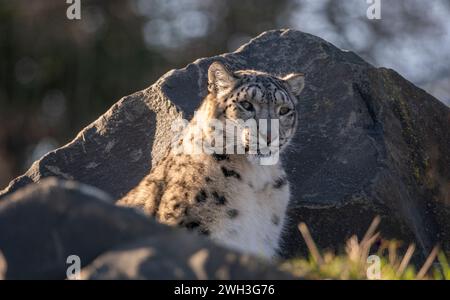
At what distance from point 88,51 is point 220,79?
26960 mm

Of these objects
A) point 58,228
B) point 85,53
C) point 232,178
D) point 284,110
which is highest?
point 85,53

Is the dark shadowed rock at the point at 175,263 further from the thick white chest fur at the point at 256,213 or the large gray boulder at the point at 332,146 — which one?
the large gray boulder at the point at 332,146

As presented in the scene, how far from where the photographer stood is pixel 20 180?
38.7ft

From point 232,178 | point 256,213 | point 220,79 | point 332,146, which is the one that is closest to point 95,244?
point 232,178

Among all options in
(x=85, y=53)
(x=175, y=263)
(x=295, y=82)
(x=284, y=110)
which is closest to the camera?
(x=175, y=263)

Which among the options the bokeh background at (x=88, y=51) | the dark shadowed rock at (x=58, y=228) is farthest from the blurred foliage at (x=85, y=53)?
the dark shadowed rock at (x=58, y=228)

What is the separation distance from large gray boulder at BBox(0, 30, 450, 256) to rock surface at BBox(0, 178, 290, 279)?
4.11 m

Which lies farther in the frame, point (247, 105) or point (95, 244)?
point (247, 105)

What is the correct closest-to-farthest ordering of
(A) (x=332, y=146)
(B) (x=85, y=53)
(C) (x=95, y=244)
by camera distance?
(C) (x=95, y=244)
(A) (x=332, y=146)
(B) (x=85, y=53)

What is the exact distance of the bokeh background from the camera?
115 feet

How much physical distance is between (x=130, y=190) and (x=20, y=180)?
1.33m

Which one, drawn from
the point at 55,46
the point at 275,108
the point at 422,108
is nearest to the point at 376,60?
the point at 55,46

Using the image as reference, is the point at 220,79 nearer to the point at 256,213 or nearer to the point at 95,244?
the point at 256,213

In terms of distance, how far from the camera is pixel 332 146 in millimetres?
11453
